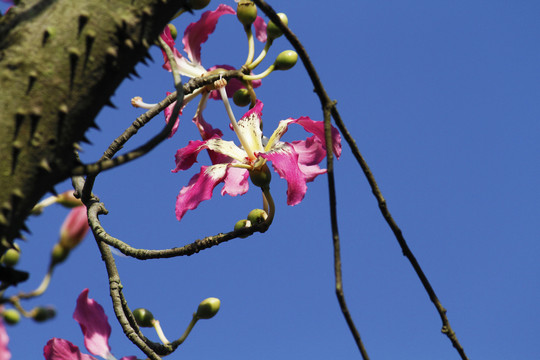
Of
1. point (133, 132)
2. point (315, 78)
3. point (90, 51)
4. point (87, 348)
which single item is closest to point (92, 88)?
point (90, 51)

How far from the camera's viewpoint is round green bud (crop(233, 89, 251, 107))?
2051 millimetres

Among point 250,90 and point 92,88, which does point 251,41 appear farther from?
point 92,88

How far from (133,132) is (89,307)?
626 millimetres

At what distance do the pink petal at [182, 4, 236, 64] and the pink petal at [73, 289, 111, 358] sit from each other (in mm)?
990

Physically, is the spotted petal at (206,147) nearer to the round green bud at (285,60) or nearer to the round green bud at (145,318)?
the round green bud at (285,60)

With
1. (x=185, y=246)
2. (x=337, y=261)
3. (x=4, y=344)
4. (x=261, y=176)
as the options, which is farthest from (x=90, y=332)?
(x=337, y=261)

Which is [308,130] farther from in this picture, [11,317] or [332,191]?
[11,317]

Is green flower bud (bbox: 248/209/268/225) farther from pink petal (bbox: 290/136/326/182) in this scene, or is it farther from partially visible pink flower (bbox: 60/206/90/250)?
partially visible pink flower (bbox: 60/206/90/250)

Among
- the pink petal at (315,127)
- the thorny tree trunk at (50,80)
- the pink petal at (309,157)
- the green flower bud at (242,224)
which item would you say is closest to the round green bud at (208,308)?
the green flower bud at (242,224)

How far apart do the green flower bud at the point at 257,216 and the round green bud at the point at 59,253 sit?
879 millimetres

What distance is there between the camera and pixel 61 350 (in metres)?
1.91

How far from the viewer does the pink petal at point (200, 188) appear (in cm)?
204

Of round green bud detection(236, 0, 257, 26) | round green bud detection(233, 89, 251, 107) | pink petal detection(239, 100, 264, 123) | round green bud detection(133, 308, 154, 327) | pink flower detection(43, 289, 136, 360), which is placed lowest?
pink flower detection(43, 289, 136, 360)

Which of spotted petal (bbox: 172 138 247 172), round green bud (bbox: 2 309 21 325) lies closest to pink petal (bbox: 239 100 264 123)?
spotted petal (bbox: 172 138 247 172)
